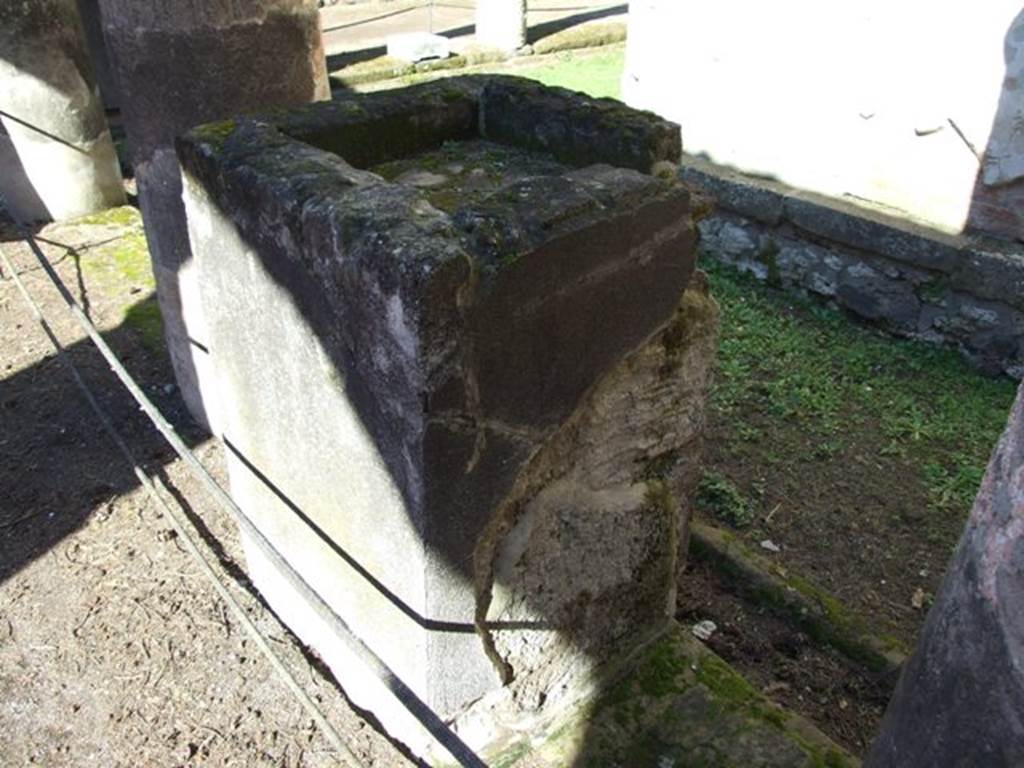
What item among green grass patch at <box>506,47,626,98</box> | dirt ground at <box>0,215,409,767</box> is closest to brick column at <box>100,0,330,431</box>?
dirt ground at <box>0,215,409,767</box>

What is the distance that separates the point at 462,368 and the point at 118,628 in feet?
5.95

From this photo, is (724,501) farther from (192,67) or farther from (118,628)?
(192,67)

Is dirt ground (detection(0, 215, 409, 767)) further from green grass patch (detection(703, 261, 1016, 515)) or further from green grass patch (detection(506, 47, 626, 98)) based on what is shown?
green grass patch (detection(506, 47, 626, 98))

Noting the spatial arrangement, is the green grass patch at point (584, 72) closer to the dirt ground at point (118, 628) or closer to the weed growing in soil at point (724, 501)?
the weed growing in soil at point (724, 501)

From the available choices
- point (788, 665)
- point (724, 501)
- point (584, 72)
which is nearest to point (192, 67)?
point (724, 501)

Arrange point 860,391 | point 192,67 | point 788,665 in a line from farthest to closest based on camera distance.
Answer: point 860,391
point 192,67
point 788,665

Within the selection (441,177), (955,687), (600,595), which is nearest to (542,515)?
(600,595)

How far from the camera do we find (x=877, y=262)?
15.2ft

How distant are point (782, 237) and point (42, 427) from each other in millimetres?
3877

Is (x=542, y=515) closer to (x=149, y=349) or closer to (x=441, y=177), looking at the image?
(x=441, y=177)

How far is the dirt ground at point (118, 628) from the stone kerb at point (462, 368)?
22cm

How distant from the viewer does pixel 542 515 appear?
2070mm

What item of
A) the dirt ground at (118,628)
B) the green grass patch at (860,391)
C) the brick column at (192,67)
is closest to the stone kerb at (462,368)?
the dirt ground at (118,628)

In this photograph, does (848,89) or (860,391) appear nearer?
(860,391)
